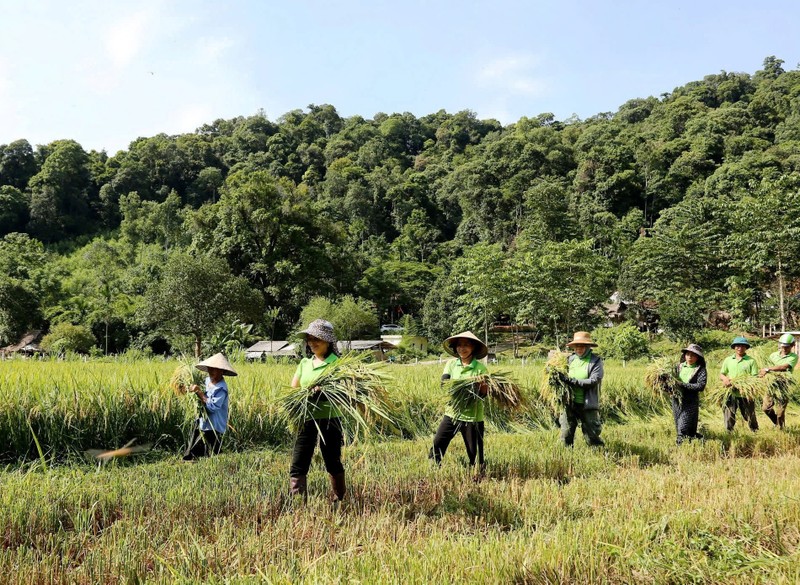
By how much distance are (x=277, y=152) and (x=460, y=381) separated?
3343 inches

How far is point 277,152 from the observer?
8350cm

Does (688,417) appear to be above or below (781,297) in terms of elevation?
below

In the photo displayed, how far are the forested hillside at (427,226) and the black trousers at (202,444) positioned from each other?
18833 mm

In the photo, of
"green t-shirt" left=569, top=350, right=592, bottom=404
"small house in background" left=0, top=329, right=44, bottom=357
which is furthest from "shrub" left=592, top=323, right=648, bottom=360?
"small house in background" left=0, top=329, right=44, bottom=357

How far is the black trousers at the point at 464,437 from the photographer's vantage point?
465cm

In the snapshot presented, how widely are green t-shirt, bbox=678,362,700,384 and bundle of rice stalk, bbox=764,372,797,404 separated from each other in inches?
52.2

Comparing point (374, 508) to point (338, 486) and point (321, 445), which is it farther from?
point (321, 445)

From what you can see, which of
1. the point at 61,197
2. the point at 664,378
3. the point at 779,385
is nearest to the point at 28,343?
the point at 664,378

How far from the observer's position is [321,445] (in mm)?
3707

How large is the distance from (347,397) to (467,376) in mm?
1440

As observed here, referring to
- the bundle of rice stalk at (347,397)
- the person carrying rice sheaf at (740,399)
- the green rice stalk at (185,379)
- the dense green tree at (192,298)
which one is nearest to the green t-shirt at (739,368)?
the person carrying rice sheaf at (740,399)

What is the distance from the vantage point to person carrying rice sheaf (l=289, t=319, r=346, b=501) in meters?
3.71

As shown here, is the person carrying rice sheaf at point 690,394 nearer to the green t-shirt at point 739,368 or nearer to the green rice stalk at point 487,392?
the green t-shirt at point 739,368

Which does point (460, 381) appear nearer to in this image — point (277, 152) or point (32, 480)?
point (32, 480)
